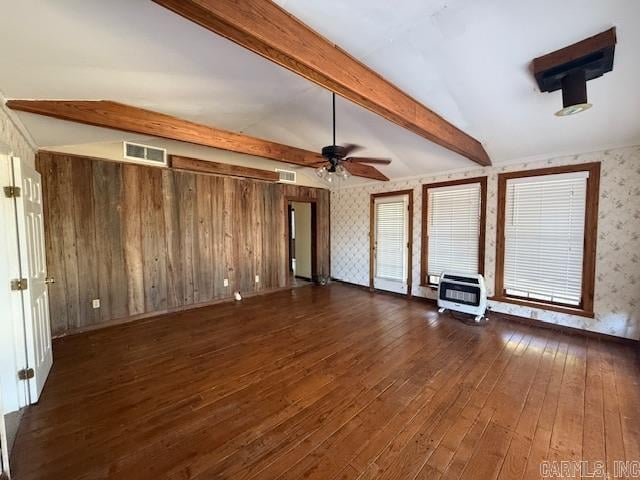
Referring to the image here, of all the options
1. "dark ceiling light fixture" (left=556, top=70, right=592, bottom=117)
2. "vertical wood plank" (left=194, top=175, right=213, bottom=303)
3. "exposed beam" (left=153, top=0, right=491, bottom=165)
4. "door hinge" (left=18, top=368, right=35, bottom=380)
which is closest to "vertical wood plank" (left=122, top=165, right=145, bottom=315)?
"vertical wood plank" (left=194, top=175, right=213, bottom=303)

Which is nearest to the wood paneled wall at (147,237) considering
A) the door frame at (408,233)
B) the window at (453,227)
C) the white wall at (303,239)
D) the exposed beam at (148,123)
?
the white wall at (303,239)

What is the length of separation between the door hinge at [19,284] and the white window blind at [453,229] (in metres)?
5.22

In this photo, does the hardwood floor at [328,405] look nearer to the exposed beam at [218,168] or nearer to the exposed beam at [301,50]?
the exposed beam at [301,50]

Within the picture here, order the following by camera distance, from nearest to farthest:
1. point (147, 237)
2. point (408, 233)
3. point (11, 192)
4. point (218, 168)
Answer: point (11, 192)
point (147, 237)
point (218, 168)
point (408, 233)

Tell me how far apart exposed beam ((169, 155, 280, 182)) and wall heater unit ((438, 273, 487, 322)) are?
12.5ft

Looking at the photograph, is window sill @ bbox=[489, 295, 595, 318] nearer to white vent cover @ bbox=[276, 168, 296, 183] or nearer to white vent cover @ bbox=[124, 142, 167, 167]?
white vent cover @ bbox=[276, 168, 296, 183]

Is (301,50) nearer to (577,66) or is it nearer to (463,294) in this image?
(577,66)

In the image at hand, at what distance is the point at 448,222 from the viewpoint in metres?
4.64

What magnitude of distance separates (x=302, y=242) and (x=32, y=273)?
532cm

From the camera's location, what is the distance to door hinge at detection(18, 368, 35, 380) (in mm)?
2006

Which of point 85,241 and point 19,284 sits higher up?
point 85,241

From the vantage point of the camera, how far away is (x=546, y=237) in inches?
143

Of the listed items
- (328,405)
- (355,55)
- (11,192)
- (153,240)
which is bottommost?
(328,405)

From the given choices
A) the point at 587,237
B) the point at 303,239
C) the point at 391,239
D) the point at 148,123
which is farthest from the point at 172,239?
the point at 587,237
